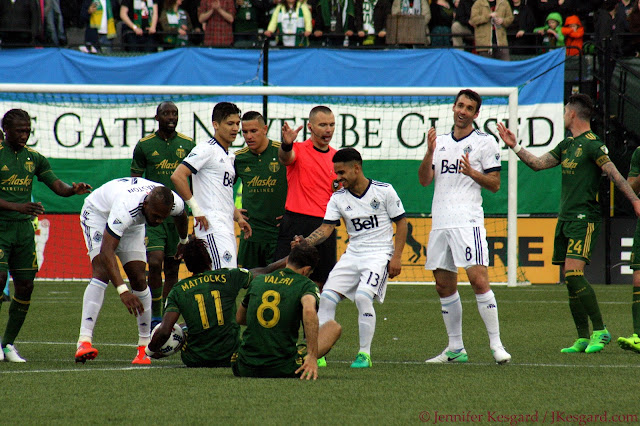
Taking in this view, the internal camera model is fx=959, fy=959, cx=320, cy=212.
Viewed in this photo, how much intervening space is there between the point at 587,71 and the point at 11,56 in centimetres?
1096

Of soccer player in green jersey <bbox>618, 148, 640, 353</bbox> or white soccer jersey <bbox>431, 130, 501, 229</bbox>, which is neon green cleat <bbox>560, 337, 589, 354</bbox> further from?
white soccer jersey <bbox>431, 130, 501, 229</bbox>

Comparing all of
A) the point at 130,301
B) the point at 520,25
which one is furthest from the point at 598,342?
the point at 520,25

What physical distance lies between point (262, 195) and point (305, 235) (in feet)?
2.98

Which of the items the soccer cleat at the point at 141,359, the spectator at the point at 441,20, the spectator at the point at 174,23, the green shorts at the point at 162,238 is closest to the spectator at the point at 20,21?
the spectator at the point at 174,23

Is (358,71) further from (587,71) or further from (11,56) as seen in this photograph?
(11,56)

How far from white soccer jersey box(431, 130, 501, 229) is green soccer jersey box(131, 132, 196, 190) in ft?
11.9

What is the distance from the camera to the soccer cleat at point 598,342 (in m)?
8.88

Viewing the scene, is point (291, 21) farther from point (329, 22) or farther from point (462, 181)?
point (462, 181)

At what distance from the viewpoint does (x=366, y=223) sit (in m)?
8.13

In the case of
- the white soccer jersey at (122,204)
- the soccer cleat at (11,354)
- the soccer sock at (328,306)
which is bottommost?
the soccer cleat at (11,354)

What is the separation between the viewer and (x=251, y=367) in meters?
7.01

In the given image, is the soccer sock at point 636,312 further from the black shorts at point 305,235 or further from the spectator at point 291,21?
the spectator at point 291,21

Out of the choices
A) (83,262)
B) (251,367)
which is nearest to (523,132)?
(83,262)

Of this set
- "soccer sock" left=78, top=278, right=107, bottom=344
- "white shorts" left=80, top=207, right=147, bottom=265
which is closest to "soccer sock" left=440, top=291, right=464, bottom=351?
"white shorts" left=80, top=207, right=147, bottom=265
